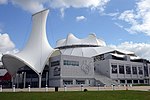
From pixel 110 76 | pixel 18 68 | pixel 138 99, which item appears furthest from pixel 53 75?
pixel 138 99

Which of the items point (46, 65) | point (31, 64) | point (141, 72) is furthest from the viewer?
point (141, 72)

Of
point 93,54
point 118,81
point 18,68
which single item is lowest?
point 118,81

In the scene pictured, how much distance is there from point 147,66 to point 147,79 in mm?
4919

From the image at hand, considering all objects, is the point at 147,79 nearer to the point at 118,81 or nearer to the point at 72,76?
the point at 118,81

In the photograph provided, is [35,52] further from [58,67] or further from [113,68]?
[113,68]

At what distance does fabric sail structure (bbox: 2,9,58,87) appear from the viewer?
56312 millimetres

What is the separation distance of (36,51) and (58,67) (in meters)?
8.10

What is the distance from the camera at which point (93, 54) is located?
79688mm

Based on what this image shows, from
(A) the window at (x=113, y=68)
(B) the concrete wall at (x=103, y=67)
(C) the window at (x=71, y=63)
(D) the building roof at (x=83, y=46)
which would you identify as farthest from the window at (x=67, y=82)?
(D) the building roof at (x=83, y=46)

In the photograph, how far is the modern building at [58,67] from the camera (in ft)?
185

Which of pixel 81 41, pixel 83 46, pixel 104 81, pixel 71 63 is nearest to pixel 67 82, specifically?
pixel 71 63

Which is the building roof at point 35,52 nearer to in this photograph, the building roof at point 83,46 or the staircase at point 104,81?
the staircase at point 104,81

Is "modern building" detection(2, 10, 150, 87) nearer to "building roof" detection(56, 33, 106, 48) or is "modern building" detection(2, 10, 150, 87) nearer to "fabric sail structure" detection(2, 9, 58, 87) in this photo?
"fabric sail structure" detection(2, 9, 58, 87)

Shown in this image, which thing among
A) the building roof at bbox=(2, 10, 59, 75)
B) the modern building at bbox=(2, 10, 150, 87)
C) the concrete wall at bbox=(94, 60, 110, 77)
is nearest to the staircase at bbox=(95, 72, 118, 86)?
the modern building at bbox=(2, 10, 150, 87)
